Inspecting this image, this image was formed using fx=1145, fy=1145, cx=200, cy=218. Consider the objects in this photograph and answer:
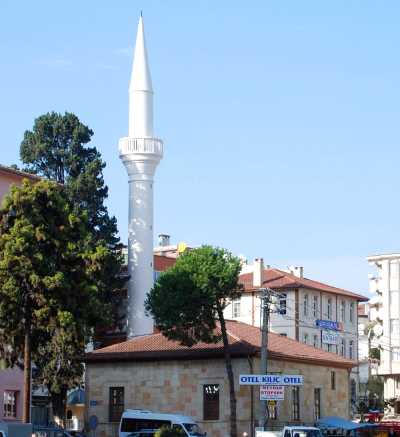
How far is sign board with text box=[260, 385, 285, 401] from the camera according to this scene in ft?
157

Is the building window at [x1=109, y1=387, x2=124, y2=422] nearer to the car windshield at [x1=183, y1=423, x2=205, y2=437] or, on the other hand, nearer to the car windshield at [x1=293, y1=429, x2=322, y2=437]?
the car windshield at [x1=183, y1=423, x2=205, y2=437]

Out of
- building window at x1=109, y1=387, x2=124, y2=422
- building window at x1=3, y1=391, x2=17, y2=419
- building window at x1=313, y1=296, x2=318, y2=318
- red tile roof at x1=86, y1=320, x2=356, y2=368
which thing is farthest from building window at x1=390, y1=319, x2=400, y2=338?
building window at x1=3, y1=391, x2=17, y2=419

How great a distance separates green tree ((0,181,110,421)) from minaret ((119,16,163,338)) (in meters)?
38.0

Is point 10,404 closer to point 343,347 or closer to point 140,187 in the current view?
point 140,187

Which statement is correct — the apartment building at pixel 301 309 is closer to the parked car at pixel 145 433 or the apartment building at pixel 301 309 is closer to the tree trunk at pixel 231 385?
the tree trunk at pixel 231 385

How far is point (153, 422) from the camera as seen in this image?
169ft

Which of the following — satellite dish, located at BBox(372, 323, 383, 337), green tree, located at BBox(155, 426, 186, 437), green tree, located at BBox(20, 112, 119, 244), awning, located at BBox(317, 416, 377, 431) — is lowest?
awning, located at BBox(317, 416, 377, 431)

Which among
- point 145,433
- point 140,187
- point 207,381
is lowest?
point 145,433

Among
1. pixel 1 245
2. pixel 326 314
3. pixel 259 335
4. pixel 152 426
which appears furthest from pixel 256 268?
pixel 1 245

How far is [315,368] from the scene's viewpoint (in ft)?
204

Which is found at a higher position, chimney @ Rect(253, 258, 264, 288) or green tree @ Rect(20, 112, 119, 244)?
green tree @ Rect(20, 112, 119, 244)

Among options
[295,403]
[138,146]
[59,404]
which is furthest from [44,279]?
[138,146]

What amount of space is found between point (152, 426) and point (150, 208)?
121ft

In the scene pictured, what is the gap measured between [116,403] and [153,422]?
897 centimetres
